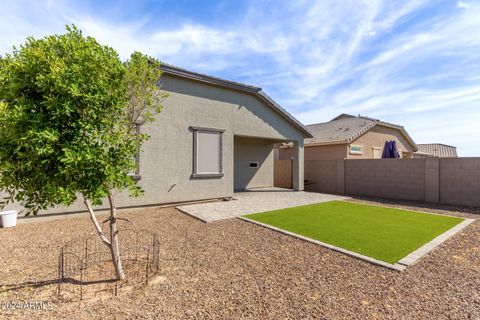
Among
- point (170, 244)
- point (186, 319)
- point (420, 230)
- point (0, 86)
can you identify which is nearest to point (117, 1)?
point (0, 86)

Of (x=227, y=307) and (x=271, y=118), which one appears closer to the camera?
(x=227, y=307)

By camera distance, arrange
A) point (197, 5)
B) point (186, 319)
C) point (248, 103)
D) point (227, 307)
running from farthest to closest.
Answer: point (248, 103)
point (197, 5)
point (227, 307)
point (186, 319)

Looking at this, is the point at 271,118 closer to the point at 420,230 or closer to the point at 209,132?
the point at 209,132

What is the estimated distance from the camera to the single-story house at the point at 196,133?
9.30 metres

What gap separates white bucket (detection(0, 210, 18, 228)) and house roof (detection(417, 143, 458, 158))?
123 ft

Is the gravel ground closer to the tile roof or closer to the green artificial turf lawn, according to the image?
the green artificial turf lawn

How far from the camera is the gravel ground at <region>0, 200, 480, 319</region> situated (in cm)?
309

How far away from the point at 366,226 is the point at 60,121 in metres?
8.02

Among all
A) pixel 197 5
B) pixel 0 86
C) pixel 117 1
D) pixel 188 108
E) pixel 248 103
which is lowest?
pixel 0 86

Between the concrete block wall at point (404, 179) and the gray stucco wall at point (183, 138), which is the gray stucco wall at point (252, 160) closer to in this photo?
the concrete block wall at point (404, 179)

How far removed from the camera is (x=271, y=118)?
13328mm

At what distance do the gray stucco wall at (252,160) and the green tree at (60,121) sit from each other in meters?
12.0

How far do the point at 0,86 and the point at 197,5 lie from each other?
7.13 metres

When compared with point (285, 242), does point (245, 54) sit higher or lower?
higher
